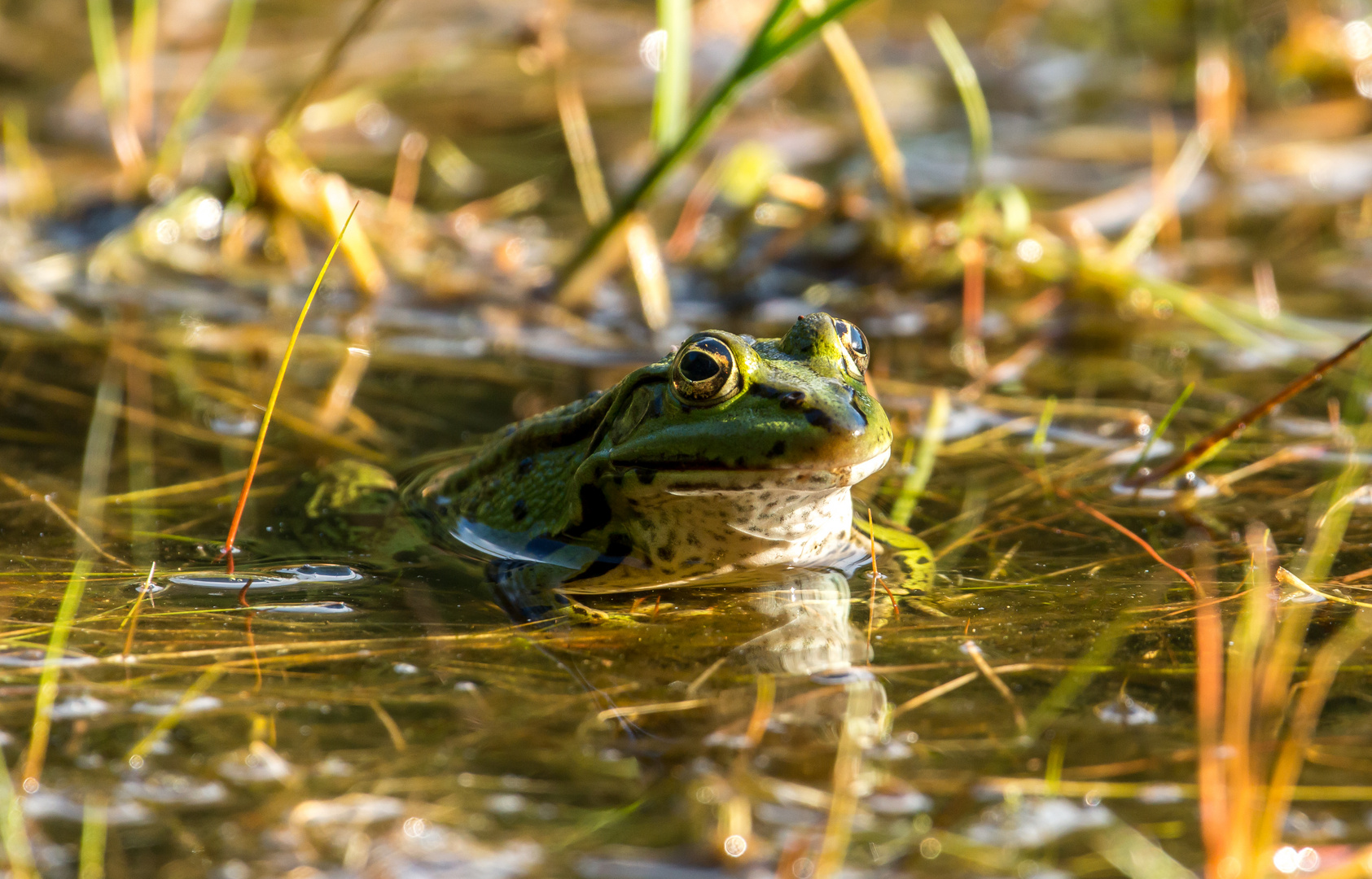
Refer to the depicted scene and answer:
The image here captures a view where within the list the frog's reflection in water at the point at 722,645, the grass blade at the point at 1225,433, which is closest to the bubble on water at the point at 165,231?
the frog's reflection in water at the point at 722,645

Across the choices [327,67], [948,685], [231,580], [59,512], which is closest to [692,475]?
[948,685]

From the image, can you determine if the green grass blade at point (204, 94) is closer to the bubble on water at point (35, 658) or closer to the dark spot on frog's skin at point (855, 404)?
the bubble on water at point (35, 658)

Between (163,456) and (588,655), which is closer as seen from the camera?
(588,655)

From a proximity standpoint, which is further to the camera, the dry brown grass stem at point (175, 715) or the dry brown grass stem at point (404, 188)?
the dry brown grass stem at point (404, 188)

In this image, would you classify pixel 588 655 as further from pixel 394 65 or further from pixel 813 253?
pixel 394 65

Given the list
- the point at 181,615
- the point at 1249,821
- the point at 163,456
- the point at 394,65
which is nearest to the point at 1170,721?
the point at 1249,821

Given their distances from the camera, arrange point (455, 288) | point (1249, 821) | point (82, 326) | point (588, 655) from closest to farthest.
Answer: point (1249, 821)
point (588, 655)
point (82, 326)
point (455, 288)

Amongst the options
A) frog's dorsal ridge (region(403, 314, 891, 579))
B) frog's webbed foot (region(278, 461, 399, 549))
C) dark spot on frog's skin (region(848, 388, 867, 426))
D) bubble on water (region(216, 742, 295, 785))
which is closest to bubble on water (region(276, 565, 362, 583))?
frog's webbed foot (region(278, 461, 399, 549))

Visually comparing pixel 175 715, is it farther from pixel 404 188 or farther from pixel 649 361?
pixel 404 188
